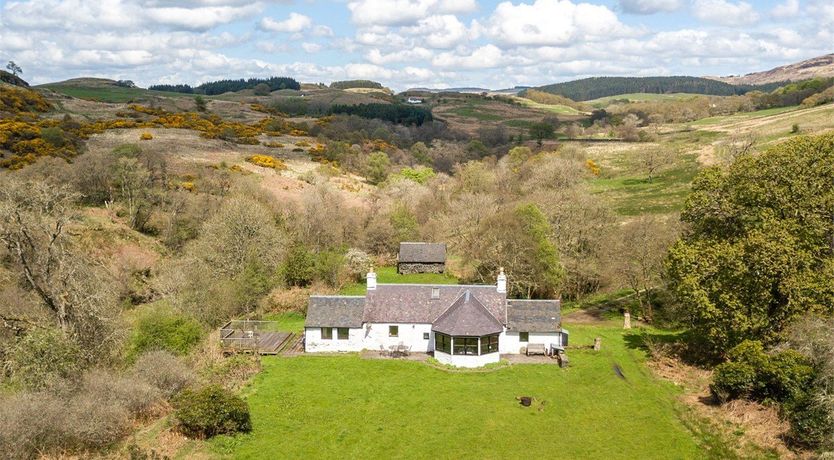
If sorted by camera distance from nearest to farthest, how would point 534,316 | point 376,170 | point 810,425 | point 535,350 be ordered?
point 810,425, point 535,350, point 534,316, point 376,170

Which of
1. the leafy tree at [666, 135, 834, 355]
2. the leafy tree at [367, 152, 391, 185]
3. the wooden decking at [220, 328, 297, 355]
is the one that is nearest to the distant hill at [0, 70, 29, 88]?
the leafy tree at [367, 152, 391, 185]

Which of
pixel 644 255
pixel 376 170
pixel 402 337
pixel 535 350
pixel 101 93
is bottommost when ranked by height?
pixel 535 350

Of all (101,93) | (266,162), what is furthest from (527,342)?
(101,93)

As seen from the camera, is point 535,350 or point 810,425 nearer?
point 810,425

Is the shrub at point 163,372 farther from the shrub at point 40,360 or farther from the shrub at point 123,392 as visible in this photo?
the shrub at point 40,360

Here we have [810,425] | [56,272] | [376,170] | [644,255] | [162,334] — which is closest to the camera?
[810,425]

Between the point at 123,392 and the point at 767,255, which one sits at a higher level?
the point at 767,255

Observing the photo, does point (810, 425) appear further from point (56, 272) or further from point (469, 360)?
point (56, 272)
